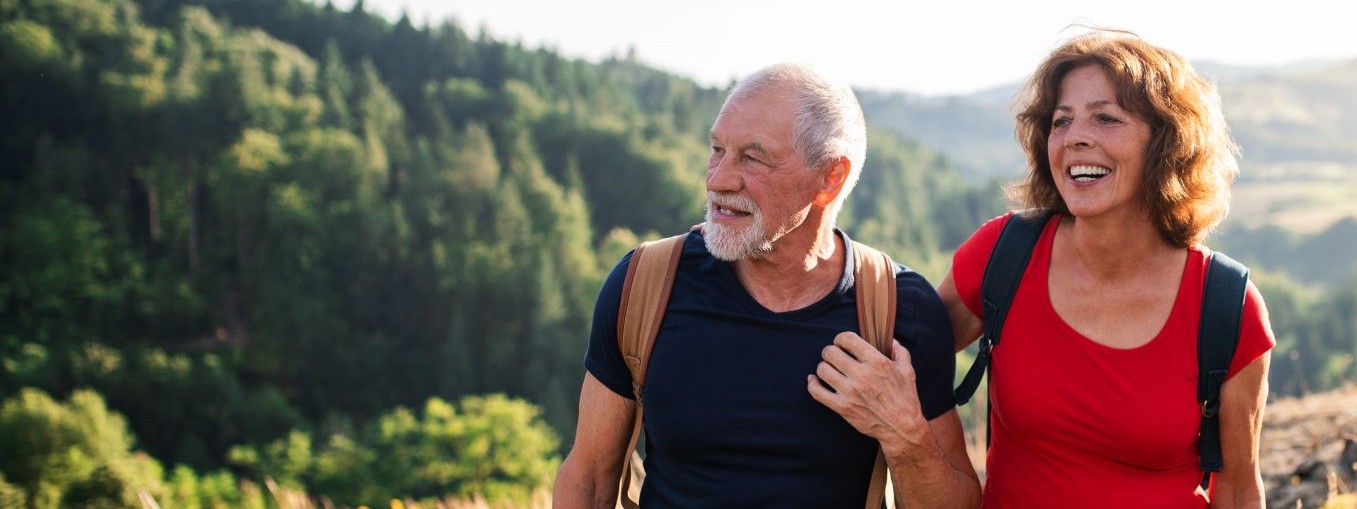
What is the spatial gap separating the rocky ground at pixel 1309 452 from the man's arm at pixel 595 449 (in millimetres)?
2370

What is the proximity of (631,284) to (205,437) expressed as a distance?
52.4 m

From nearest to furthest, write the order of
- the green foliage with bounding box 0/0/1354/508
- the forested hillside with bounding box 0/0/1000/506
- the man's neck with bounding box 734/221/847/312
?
the man's neck with bounding box 734/221/847/312
the forested hillside with bounding box 0/0/1000/506
the green foliage with bounding box 0/0/1354/508

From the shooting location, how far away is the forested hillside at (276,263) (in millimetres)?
44406

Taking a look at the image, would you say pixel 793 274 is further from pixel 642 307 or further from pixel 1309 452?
pixel 1309 452

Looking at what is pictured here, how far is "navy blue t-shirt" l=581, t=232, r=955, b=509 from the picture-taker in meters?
2.46

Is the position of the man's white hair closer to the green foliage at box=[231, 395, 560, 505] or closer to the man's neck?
the man's neck

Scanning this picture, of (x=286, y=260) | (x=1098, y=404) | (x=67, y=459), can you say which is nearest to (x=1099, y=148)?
(x=1098, y=404)

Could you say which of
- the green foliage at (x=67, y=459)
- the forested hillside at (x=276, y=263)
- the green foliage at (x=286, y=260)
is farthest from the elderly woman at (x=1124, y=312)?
the forested hillside at (x=276, y=263)

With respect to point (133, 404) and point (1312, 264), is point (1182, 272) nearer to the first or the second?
point (133, 404)

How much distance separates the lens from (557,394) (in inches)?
1996

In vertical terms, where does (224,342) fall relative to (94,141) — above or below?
below

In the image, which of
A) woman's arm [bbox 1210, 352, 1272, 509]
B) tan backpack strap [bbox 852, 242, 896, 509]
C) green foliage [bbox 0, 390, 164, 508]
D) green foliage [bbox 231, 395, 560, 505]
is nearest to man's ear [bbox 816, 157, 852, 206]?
tan backpack strap [bbox 852, 242, 896, 509]

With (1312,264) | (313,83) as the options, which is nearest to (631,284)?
(313,83)

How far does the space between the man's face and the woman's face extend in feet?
2.13
